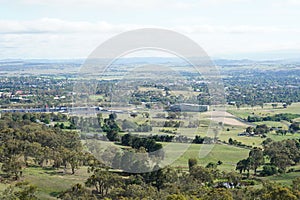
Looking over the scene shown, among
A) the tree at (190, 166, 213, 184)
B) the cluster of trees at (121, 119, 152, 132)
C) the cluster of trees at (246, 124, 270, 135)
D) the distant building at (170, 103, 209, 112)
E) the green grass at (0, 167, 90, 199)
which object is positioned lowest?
the cluster of trees at (246, 124, 270, 135)

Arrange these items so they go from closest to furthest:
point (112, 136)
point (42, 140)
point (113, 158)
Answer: point (113, 158) < point (112, 136) < point (42, 140)

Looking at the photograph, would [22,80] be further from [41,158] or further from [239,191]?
[239,191]

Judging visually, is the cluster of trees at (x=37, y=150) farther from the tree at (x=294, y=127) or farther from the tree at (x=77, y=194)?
the tree at (x=294, y=127)

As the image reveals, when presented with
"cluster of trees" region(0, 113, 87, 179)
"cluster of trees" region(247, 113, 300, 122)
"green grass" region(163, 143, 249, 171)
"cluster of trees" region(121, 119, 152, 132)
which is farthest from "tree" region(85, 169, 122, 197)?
"cluster of trees" region(247, 113, 300, 122)

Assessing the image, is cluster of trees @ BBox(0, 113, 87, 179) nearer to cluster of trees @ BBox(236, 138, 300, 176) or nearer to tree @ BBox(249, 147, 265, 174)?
cluster of trees @ BBox(236, 138, 300, 176)

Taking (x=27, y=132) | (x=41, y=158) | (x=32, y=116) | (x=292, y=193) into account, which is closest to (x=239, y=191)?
(x=292, y=193)

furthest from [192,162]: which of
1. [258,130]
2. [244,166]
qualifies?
[258,130]

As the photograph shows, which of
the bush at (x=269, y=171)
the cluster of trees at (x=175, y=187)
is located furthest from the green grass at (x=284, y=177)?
the cluster of trees at (x=175, y=187)

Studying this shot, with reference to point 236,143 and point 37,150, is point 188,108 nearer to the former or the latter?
point 37,150

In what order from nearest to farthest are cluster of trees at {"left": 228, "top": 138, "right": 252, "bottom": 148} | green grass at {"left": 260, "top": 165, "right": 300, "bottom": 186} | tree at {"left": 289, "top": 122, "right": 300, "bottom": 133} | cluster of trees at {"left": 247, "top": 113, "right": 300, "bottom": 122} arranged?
green grass at {"left": 260, "top": 165, "right": 300, "bottom": 186}, cluster of trees at {"left": 228, "top": 138, "right": 252, "bottom": 148}, tree at {"left": 289, "top": 122, "right": 300, "bottom": 133}, cluster of trees at {"left": 247, "top": 113, "right": 300, "bottom": 122}
